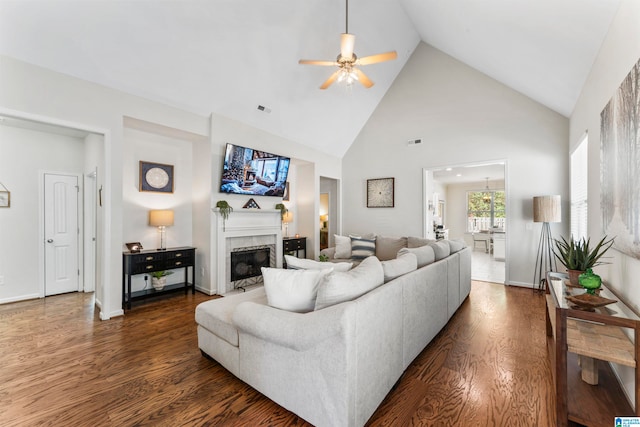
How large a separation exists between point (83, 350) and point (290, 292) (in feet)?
7.57

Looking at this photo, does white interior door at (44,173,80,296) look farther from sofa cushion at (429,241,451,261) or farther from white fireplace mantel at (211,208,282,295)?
sofa cushion at (429,241,451,261)

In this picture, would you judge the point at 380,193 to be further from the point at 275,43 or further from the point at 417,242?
the point at 275,43

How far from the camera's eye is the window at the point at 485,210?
10.3 metres

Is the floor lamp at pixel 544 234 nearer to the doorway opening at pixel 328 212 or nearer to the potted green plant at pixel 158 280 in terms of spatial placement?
the doorway opening at pixel 328 212

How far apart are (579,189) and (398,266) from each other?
355 cm

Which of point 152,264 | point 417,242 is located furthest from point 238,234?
point 417,242

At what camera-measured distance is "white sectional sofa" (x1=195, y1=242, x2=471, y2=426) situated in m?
1.49

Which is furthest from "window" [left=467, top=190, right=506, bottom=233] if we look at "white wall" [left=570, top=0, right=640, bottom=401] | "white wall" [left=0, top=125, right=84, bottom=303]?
"white wall" [left=0, top=125, right=84, bottom=303]

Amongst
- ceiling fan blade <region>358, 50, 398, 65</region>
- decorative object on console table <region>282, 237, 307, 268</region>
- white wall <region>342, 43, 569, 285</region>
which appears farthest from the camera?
decorative object on console table <region>282, 237, 307, 268</region>

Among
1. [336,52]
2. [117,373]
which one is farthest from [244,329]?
[336,52]

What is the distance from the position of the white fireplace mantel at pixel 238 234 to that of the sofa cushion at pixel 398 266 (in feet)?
9.91

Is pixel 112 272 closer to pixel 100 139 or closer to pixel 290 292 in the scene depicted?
pixel 100 139

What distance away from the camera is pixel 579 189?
392 cm

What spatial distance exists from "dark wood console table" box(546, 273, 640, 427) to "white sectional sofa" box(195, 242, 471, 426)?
91 centimetres
